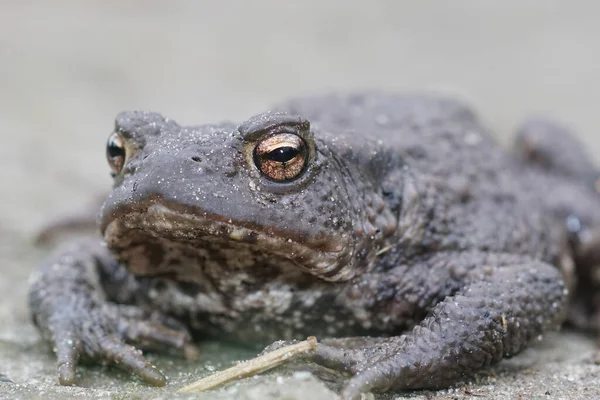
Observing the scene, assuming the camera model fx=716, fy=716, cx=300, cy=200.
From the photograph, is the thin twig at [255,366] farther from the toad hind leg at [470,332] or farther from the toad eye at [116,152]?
the toad eye at [116,152]

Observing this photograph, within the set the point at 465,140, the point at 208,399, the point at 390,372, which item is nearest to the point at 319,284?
the point at 390,372

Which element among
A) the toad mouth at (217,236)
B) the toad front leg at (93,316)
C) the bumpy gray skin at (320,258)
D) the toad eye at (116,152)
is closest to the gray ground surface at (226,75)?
the toad front leg at (93,316)

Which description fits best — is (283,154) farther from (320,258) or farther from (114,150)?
(114,150)

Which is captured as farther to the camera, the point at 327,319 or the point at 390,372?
the point at 327,319

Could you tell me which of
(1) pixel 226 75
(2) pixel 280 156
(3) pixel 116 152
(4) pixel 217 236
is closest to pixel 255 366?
(4) pixel 217 236

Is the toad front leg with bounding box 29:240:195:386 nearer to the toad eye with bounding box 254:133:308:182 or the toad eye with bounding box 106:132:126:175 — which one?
the toad eye with bounding box 106:132:126:175

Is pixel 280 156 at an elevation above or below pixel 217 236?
above

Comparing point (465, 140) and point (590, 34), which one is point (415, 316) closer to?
point (465, 140)
